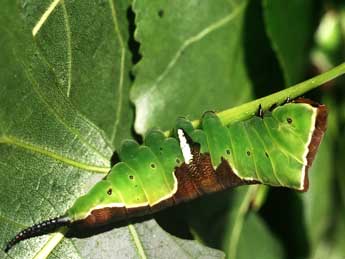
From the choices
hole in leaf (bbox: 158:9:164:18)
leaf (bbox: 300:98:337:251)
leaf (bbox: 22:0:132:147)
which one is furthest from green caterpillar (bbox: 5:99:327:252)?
leaf (bbox: 300:98:337:251)

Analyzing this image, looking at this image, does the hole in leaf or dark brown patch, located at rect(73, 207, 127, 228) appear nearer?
dark brown patch, located at rect(73, 207, 127, 228)

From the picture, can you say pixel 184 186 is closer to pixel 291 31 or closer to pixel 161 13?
pixel 161 13

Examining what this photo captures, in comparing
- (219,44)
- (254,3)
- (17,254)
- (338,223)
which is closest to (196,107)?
(219,44)

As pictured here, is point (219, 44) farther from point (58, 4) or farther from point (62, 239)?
point (62, 239)

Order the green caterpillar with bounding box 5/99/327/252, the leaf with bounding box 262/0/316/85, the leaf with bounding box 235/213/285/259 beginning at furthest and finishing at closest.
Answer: the leaf with bounding box 235/213/285/259 < the leaf with bounding box 262/0/316/85 < the green caterpillar with bounding box 5/99/327/252

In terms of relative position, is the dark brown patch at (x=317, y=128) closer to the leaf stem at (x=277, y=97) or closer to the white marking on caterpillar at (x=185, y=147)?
the leaf stem at (x=277, y=97)

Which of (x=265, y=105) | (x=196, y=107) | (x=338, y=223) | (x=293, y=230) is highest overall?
(x=265, y=105)

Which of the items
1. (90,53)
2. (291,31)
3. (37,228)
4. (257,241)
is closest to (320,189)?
(257,241)

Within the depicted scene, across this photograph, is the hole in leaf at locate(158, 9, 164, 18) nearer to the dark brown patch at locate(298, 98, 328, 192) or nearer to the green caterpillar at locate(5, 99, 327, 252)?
the green caterpillar at locate(5, 99, 327, 252)
